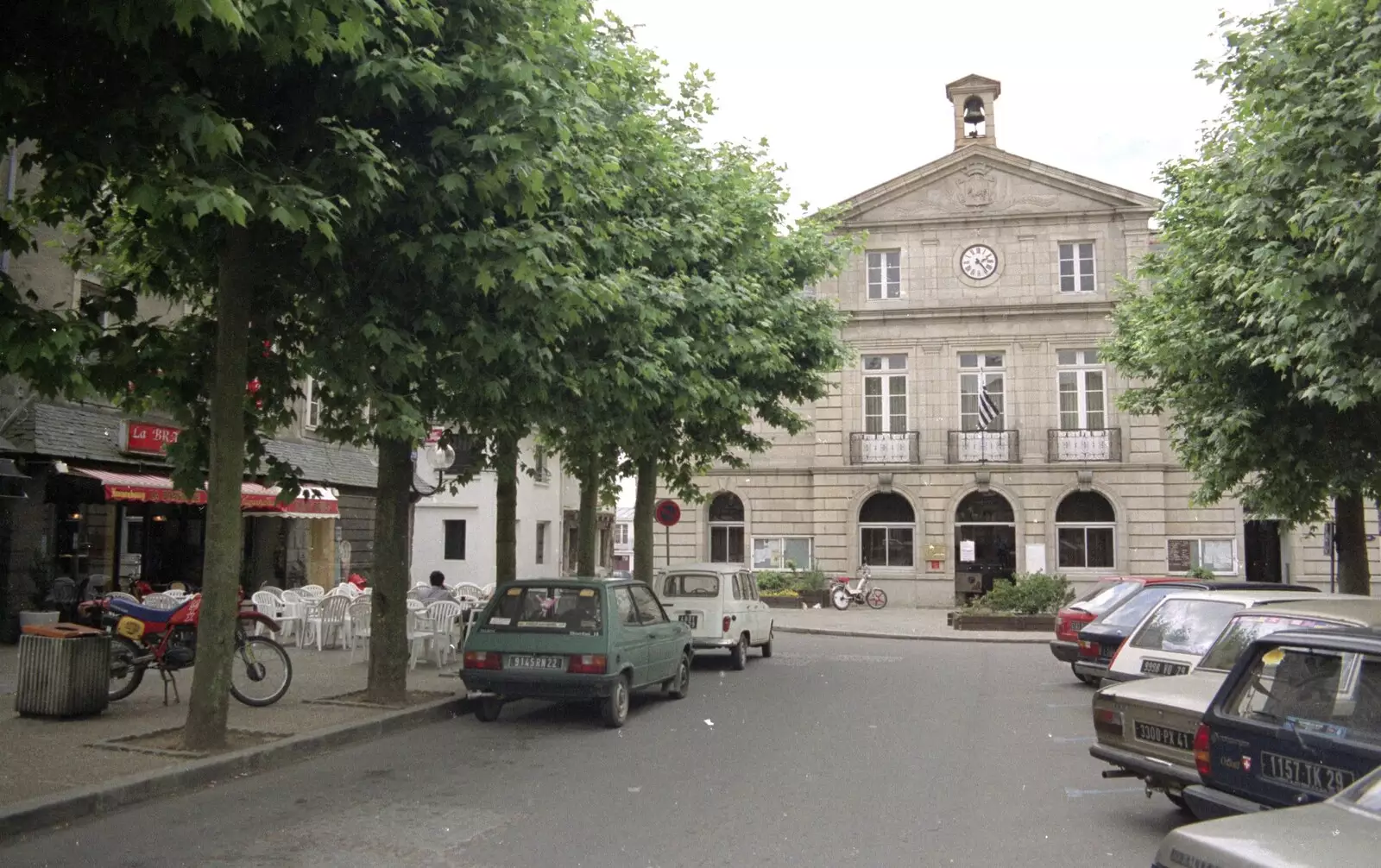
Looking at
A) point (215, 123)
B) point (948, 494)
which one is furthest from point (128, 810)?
→ point (948, 494)

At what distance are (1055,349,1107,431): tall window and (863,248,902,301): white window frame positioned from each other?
17.6 ft

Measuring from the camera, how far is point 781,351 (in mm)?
19391

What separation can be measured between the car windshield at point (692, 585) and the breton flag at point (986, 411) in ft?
60.1

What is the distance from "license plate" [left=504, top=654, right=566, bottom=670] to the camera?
450 inches

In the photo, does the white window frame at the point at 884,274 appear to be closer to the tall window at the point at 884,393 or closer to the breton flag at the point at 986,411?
the tall window at the point at 884,393

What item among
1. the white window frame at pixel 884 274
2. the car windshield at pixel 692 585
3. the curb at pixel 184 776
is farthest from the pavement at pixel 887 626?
the curb at pixel 184 776

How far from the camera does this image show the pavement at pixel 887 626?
80.7 ft

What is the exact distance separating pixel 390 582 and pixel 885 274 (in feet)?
87.0

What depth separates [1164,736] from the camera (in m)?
7.01

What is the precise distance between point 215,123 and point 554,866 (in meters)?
5.06

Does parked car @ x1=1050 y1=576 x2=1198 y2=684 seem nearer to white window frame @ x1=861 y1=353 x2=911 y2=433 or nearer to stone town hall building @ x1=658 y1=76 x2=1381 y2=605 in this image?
stone town hall building @ x1=658 y1=76 x2=1381 y2=605

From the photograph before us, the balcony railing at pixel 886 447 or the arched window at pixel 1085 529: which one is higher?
the balcony railing at pixel 886 447

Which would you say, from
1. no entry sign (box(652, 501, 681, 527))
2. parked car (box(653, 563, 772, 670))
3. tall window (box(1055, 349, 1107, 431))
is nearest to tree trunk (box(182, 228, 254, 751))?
parked car (box(653, 563, 772, 670))

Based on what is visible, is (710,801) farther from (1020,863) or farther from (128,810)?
(128,810)
